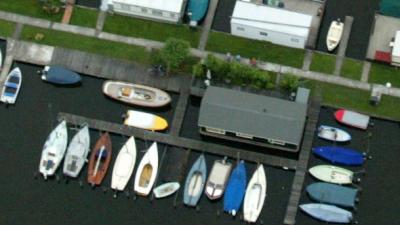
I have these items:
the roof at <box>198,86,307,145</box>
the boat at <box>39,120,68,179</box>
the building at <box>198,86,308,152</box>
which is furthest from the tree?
the boat at <box>39,120,68,179</box>

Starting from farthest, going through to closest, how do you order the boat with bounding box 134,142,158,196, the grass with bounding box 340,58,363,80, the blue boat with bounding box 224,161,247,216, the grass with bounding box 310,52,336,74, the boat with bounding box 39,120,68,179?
the grass with bounding box 310,52,336,74 → the grass with bounding box 340,58,363,80 → the boat with bounding box 39,120,68,179 → the boat with bounding box 134,142,158,196 → the blue boat with bounding box 224,161,247,216

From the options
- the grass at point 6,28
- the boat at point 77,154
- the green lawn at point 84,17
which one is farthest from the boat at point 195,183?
the grass at point 6,28

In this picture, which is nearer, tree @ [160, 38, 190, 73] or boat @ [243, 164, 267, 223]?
boat @ [243, 164, 267, 223]

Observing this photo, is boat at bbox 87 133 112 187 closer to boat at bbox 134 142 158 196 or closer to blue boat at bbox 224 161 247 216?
boat at bbox 134 142 158 196

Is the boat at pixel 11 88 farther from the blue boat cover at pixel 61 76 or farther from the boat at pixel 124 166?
the boat at pixel 124 166

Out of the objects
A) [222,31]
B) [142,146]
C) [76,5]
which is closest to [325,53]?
[222,31]

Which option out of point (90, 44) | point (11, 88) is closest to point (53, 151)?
point (11, 88)
